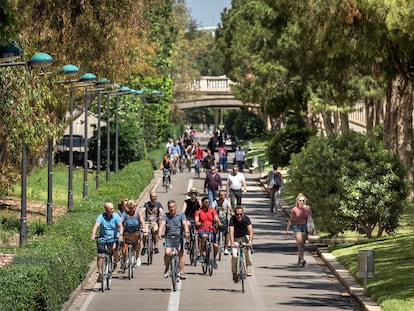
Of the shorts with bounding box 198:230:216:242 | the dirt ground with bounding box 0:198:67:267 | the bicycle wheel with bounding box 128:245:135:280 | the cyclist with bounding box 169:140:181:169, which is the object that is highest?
the cyclist with bounding box 169:140:181:169

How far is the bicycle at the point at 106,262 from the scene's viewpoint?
2455 cm

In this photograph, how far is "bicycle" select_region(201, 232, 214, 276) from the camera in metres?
27.2

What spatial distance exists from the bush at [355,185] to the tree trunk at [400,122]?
29.4 feet

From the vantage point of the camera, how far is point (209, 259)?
27.5m

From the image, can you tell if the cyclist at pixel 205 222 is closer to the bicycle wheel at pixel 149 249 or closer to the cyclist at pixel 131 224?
the cyclist at pixel 131 224

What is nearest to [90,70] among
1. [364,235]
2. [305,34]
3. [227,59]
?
[305,34]

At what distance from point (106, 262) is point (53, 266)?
11.9 ft

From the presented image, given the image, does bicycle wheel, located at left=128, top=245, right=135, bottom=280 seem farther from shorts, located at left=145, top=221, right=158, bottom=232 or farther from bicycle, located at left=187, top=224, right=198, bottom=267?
shorts, located at left=145, top=221, right=158, bottom=232

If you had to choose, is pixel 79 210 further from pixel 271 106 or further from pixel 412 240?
pixel 271 106

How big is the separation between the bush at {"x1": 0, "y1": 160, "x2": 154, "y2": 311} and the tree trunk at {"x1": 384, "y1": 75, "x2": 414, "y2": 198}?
40.3ft

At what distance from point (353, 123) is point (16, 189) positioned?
51.8 metres

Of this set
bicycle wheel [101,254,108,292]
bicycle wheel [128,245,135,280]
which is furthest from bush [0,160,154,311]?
bicycle wheel [128,245,135,280]

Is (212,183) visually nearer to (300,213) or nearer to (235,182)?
(235,182)

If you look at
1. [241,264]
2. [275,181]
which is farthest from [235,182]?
[241,264]
